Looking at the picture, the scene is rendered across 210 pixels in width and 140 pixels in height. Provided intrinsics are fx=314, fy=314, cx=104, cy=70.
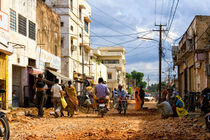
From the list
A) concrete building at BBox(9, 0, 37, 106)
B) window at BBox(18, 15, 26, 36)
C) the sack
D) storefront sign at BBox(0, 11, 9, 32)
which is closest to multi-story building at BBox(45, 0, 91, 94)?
concrete building at BBox(9, 0, 37, 106)

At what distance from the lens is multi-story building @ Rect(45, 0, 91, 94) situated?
35375 mm

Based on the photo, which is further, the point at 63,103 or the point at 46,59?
the point at 46,59

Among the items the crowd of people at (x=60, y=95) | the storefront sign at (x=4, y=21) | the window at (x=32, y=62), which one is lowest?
the crowd of people at (x=60, y=95)

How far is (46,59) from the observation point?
2619 centimetres

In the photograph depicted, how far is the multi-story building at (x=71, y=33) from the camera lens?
35375 millimetres

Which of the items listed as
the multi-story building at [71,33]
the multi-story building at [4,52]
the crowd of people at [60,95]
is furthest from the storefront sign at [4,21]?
the multi-story building at [71,33]

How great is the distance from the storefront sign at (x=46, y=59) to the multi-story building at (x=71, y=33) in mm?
5159

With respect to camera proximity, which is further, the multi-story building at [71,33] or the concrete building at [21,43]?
the multi-story building at [71,33]

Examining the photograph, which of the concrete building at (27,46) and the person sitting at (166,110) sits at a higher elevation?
the concrete building at (27,46)

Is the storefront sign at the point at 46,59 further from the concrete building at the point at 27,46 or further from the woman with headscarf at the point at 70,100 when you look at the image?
the woman with headscarf at the point at 70,100

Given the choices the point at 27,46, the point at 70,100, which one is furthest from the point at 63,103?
the point at 27,46

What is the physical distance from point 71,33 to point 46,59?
11.2m

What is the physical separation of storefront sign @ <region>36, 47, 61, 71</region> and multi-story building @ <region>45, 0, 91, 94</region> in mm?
5159

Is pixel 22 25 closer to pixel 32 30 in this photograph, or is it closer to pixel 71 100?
pixel 32 30
